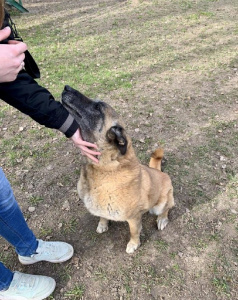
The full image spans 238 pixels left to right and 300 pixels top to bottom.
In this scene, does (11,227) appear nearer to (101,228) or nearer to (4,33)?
(101,228)

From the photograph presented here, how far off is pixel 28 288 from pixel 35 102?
1714 mm

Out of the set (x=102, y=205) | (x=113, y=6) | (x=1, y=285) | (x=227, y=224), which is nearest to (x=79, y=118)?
(x=102, y=205)

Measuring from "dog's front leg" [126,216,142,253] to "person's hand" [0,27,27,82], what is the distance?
185cm

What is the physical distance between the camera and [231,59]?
653 cm

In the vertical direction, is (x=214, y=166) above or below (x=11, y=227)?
below

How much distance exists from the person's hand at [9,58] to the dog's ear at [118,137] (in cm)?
96

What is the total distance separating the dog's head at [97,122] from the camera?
2.36m

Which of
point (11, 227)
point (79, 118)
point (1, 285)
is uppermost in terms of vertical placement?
A: point (79, 118)

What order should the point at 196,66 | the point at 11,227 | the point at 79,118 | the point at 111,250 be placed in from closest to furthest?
the point at 11,227, the point at 79,118, the point at 111,250, the point at 196,66

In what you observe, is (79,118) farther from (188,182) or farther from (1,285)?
(188,182)

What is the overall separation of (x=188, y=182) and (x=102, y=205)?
1.65 m

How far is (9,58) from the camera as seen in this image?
5.34 ft

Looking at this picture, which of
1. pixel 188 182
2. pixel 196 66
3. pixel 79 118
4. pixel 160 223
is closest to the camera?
pixel 79 118

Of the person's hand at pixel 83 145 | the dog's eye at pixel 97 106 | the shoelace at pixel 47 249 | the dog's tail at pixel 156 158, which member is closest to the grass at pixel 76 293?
the shoelace at pixel 47 249
